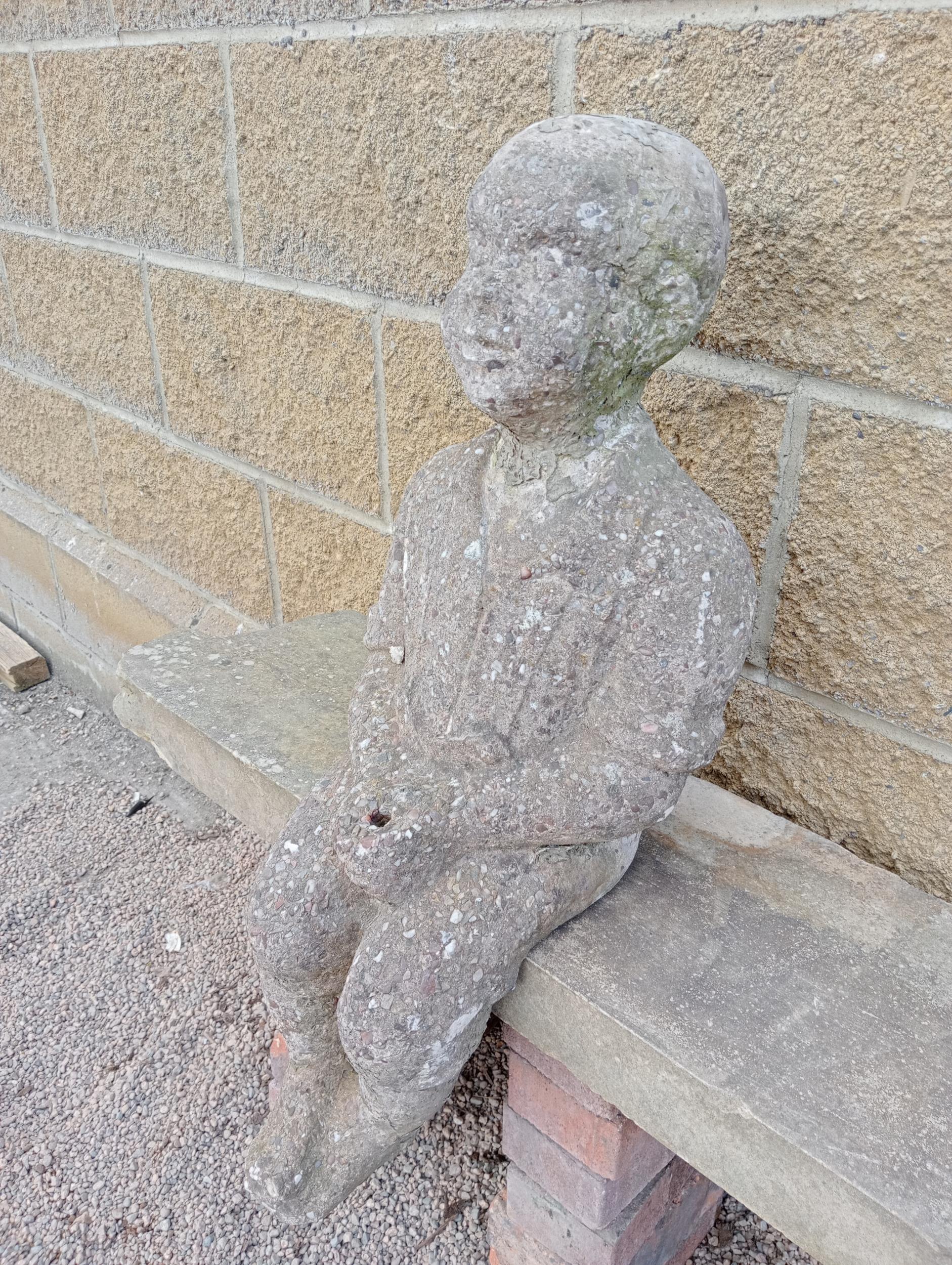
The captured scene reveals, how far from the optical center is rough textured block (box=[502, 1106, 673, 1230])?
1513 millimetres

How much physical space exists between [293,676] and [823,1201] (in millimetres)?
1375

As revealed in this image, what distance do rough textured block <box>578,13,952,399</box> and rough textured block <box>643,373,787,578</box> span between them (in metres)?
0.07

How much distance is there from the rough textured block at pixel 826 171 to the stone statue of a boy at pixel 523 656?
29 cm

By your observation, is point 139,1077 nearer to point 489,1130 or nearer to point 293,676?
point 489,1130

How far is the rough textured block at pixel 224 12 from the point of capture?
192 cm

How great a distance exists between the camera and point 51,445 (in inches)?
135

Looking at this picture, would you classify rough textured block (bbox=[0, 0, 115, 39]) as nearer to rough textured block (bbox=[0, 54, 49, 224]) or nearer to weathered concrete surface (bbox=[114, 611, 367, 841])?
rough textured block (bbox=[0, 54, 49, 224])

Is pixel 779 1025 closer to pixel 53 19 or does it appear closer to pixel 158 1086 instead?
pixel 158 1086

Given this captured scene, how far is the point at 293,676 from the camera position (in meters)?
2.10

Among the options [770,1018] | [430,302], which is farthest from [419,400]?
[770,1018]

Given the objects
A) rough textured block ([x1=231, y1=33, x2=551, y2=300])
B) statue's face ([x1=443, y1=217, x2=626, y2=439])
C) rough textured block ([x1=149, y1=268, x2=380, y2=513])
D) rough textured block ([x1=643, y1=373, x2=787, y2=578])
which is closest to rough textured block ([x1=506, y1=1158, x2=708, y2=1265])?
rough textured block ([x1=643, y1=373, x2=787, y2=578])

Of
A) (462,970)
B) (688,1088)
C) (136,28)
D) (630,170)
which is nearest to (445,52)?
(630,170)

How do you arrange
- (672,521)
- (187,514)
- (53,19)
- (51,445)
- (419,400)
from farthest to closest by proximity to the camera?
(51,445)
(187,514)
(53,19)
(419,400)
(672,521)

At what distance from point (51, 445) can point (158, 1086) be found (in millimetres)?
2231
